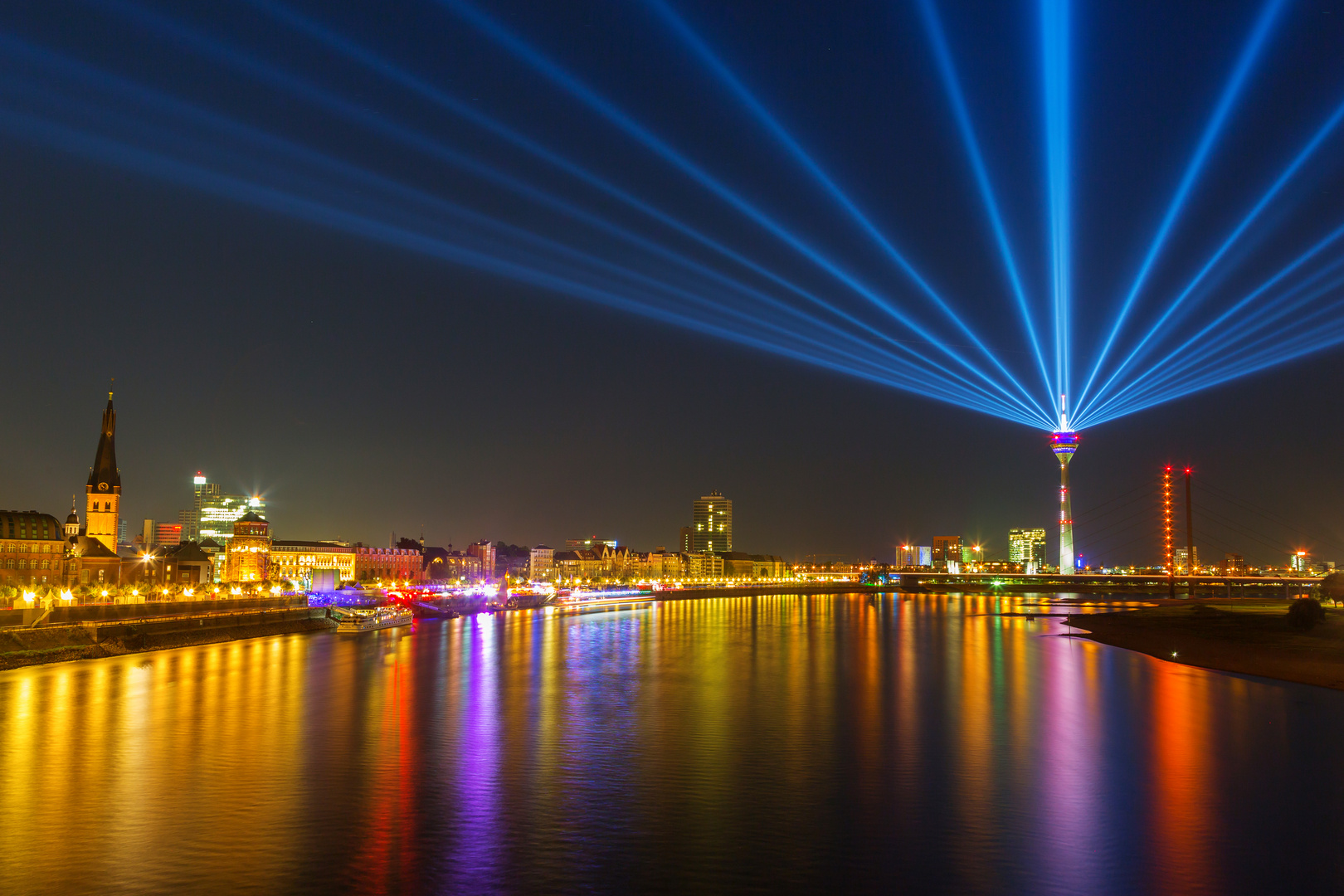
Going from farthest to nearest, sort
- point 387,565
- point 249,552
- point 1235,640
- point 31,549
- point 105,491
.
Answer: point 387,565 < point 249,552 < point 105,491 < point 31,549 < point 1235,640

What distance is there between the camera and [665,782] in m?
20.4

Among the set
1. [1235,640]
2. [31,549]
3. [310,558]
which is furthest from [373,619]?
[310,558]

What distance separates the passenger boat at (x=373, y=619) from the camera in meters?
70.9

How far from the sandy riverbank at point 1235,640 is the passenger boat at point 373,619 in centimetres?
5379

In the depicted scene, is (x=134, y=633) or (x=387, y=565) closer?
(x=134, y=633)

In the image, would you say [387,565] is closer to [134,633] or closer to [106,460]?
[106,460]

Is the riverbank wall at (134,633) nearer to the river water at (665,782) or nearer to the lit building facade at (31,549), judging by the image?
the river water at (665,782)

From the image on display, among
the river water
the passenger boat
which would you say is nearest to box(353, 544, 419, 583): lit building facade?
the passenger boat

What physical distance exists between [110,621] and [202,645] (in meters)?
5.23

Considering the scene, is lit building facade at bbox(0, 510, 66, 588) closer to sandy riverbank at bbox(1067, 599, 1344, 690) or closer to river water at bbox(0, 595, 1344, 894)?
river water at bbox(0, 595, 1344, 894)

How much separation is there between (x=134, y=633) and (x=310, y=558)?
398ft

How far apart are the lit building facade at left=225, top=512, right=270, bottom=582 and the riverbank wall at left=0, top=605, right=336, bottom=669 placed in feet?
198

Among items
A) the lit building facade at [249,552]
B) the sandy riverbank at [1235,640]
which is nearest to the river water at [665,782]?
the sandy riverbank at [1235,640]

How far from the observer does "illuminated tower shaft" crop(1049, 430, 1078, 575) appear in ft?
582
